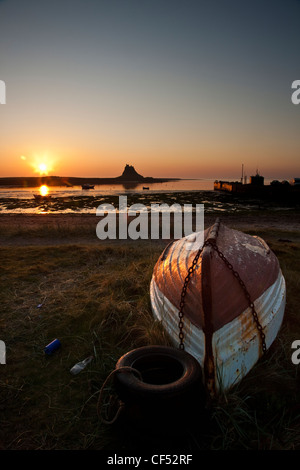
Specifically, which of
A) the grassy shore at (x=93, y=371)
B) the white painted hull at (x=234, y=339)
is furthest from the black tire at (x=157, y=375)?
the grassy shore at (x=93, y=371)

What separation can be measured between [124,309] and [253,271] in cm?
259

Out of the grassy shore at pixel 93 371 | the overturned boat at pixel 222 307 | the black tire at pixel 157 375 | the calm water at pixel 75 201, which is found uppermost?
the calm water at pixel 75 201

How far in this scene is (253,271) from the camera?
13.8ft

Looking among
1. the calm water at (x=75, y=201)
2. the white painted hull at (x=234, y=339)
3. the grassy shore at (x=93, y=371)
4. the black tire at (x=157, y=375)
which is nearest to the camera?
the black tire at (x=157, y=375)

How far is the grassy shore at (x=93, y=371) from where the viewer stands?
286cm

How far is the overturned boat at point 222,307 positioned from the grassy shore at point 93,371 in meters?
0.27

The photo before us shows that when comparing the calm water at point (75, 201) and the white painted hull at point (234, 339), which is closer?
the white painted hull at point (234, 339)

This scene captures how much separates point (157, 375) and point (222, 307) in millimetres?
1188

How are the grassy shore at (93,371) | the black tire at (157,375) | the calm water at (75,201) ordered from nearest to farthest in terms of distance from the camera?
the black tire at (157,375), the grassy shore at (93,371), the calm water at (75,201)

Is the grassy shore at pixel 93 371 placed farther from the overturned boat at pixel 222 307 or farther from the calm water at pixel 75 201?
the calm water at pixel 75 201

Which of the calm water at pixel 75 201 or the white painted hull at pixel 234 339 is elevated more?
the calm water at pixel 75 201

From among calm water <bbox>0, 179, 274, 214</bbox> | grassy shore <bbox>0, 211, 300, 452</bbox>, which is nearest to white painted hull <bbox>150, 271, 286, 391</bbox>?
grassy shore <bbox>0, 211, 300, 452</bbox>
